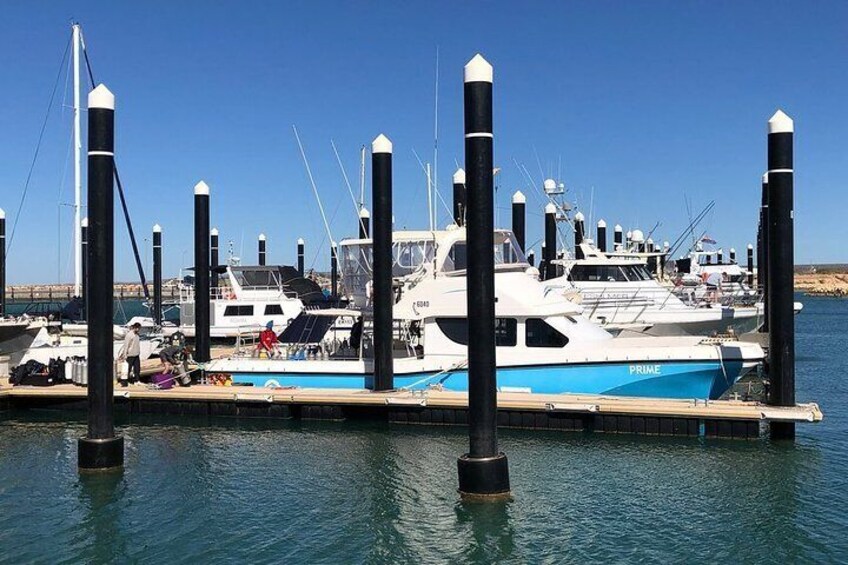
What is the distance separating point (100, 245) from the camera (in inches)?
511

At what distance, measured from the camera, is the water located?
1042 cm

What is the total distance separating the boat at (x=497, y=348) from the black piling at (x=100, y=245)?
6.65m

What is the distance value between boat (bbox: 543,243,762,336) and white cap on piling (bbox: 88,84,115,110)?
61.4 ft

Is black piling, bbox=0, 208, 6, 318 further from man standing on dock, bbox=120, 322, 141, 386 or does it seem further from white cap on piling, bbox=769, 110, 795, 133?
white cap on piling, bbox=769, 110, 795, 133

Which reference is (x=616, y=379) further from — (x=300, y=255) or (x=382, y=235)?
(x=300, y=255)

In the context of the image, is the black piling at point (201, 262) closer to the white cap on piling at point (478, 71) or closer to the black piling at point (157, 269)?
the white cap on piling at point (478, 71)

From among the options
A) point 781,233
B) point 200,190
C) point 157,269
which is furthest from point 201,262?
point 157,269

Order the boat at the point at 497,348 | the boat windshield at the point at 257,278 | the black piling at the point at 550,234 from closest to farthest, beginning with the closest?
the boat at the point at 497,348 < the black piling at the point at 550,234 < the boat windshield at the point at 257,278

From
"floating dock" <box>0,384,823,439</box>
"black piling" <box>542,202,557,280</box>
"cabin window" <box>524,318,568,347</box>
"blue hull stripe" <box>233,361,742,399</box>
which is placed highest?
"black piling" <box>542,202,557,280</box>

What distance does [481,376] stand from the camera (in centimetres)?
1120

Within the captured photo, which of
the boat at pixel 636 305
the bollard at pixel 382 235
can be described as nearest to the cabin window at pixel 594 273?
the boat at pixel 636 305

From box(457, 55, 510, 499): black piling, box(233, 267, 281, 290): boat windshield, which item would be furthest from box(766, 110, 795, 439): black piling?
box(233, 267, 281, 290): boat windshield

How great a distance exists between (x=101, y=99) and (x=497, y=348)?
371 inches

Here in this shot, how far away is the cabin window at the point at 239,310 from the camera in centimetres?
4116
